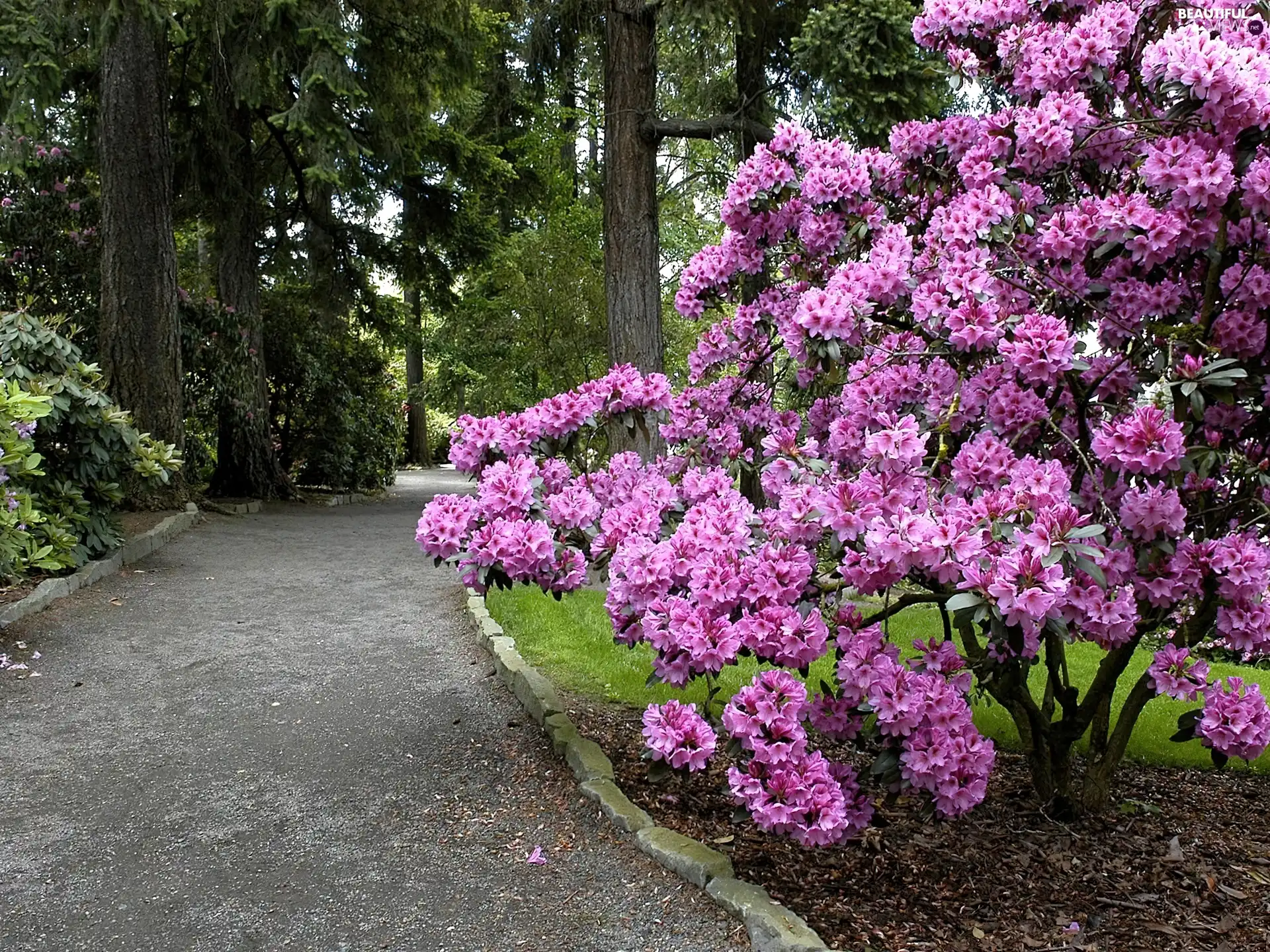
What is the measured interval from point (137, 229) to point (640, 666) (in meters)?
6.90

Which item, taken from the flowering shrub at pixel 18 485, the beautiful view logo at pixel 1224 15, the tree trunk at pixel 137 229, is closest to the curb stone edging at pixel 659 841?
the beautiful view logo at pixel 1224 15

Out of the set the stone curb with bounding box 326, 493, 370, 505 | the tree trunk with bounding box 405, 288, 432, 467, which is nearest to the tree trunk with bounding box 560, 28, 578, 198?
the tree trunk with bounding box 405, 288, 432, 467

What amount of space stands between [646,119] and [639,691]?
5.22 metres

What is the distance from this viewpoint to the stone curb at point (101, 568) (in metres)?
5.82

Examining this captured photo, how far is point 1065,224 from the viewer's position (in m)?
2.71

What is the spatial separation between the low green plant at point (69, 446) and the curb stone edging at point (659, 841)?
3.56 metres

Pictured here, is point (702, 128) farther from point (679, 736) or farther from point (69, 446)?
point (679, 736)

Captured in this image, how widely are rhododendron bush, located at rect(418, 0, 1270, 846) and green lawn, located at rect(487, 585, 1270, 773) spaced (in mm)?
911

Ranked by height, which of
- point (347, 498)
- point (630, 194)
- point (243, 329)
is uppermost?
point (630, 194)

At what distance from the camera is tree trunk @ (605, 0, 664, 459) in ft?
27.0

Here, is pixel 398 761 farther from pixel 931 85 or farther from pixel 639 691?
pixel 931 85

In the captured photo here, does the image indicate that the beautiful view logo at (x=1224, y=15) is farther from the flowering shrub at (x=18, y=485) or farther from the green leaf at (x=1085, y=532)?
the flowering shrub at (x=18, y=485)

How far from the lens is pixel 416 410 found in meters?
24.3

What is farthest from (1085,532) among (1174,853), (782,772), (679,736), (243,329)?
(243,329)
